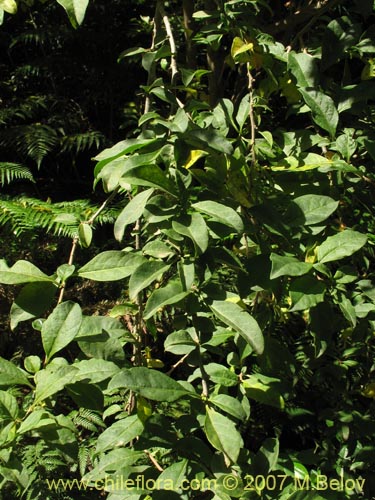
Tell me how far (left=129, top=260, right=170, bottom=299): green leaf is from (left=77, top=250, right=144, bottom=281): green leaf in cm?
5

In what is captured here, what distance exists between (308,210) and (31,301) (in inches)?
16.8

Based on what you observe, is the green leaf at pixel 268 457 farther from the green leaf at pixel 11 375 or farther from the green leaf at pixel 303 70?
the green leaf at pixel 303 70

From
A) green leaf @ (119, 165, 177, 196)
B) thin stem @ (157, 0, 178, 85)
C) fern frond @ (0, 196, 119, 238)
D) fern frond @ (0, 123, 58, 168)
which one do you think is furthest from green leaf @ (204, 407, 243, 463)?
fern frond @ (0, 123, 58, 168)

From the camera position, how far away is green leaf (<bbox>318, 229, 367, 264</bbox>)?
0.77 m

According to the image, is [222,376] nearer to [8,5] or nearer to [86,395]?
[86,395]

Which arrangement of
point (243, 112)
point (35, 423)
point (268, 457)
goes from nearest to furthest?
point (35, 423), point (268, 457), point (243, 112)

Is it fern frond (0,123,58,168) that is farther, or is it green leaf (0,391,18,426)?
fern frond (0,123,58,168)

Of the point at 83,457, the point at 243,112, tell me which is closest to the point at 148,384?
the point at 243,112

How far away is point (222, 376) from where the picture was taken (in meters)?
0.95

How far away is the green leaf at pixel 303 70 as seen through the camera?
89 cm

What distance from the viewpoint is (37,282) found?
0.75 m

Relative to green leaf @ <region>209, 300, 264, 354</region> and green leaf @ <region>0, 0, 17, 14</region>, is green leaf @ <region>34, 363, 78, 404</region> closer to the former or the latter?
green leaf @ <region>209, 300, 264, 354</region>

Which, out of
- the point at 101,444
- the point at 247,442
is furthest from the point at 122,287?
the point at 101,444

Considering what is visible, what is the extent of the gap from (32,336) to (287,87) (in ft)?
6.34
